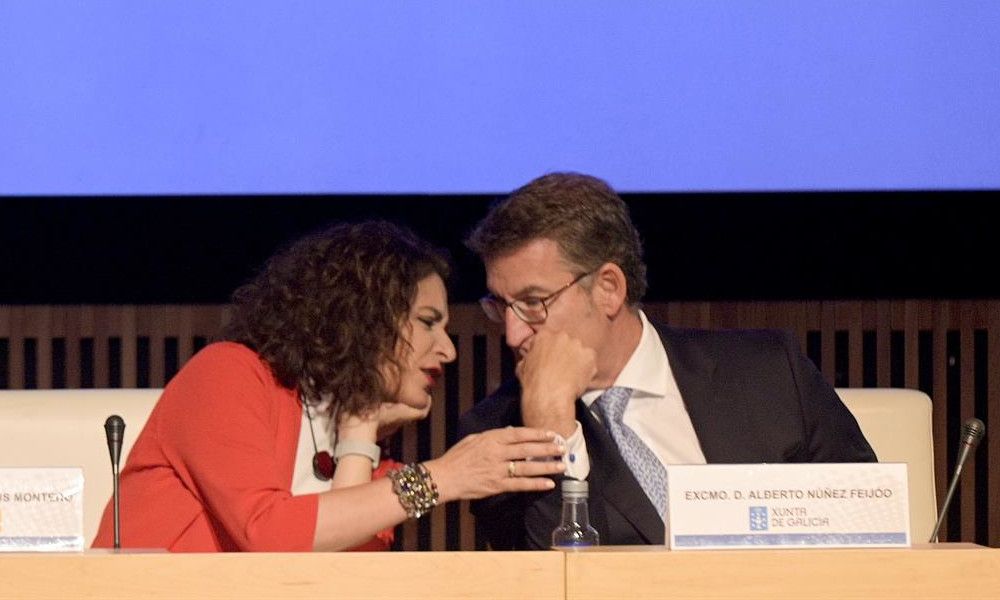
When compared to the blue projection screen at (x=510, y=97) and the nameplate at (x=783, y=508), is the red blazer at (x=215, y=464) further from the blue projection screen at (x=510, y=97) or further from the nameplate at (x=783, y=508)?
the blue projection screen at (x=510, y=97)

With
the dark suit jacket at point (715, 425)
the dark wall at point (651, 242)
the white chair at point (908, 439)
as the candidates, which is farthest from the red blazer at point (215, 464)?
the dark wall at point (651, 242)

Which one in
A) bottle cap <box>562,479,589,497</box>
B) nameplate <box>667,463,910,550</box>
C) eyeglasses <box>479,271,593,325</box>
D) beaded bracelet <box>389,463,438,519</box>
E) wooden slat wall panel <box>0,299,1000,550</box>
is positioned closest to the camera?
nameplate <box>667,463,910,550</box>

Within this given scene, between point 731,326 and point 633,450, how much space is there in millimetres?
1405

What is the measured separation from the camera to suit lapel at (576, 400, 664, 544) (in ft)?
7.59

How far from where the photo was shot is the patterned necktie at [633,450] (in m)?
2.38

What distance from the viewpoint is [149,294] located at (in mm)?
3711

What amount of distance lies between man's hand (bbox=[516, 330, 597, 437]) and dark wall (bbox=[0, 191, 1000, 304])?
1220 mm

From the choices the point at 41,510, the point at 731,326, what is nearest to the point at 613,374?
the point at 41,510

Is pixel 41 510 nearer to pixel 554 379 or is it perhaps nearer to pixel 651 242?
pixel 554 379

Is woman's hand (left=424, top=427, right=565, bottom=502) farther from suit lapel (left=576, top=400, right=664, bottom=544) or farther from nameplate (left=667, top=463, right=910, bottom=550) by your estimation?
→ nameplate (left=667, top=463, right=910, bottom=550)

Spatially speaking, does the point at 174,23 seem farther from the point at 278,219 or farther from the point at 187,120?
the point at 278,219

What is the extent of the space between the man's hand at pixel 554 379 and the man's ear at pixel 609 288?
0.36ft

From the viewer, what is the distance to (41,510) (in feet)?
5.32

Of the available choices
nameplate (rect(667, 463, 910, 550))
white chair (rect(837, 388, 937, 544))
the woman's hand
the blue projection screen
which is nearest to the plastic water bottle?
the woman's hand
